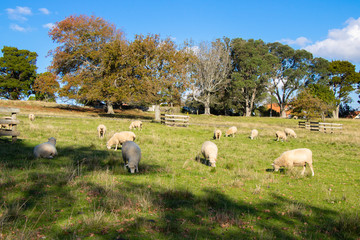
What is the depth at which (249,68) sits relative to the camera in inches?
2566

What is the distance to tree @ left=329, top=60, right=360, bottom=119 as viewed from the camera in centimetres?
7044

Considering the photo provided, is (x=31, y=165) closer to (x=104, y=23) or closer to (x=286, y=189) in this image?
(x=286, y=189)

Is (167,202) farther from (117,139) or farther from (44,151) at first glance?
(117,139)

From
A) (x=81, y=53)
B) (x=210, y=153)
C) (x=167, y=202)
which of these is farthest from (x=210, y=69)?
(x=167, y=202)

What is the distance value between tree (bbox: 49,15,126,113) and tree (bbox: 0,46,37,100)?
62.4 ft

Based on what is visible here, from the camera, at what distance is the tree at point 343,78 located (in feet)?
231

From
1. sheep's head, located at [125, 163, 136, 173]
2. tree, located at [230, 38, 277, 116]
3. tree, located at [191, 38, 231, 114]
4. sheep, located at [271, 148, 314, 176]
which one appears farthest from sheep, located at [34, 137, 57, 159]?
tree, located at [230, 38, 277, 116]

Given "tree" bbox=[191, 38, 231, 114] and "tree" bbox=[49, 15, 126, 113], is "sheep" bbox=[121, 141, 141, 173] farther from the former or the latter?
"tree" bbox=[191, 38, 231, 114]

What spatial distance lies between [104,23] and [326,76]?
5812cm

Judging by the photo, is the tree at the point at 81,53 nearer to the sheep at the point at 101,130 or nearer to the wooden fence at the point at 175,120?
the wooden fence at the point at 175,120

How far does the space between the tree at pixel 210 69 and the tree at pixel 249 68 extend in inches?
117

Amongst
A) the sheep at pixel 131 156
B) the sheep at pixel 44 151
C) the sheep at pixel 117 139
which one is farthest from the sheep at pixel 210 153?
the sheep at pixel 44 151

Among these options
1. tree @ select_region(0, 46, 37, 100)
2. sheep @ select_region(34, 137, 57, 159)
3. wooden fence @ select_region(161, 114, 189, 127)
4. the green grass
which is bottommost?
the green grass

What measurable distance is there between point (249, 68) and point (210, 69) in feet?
39.8
